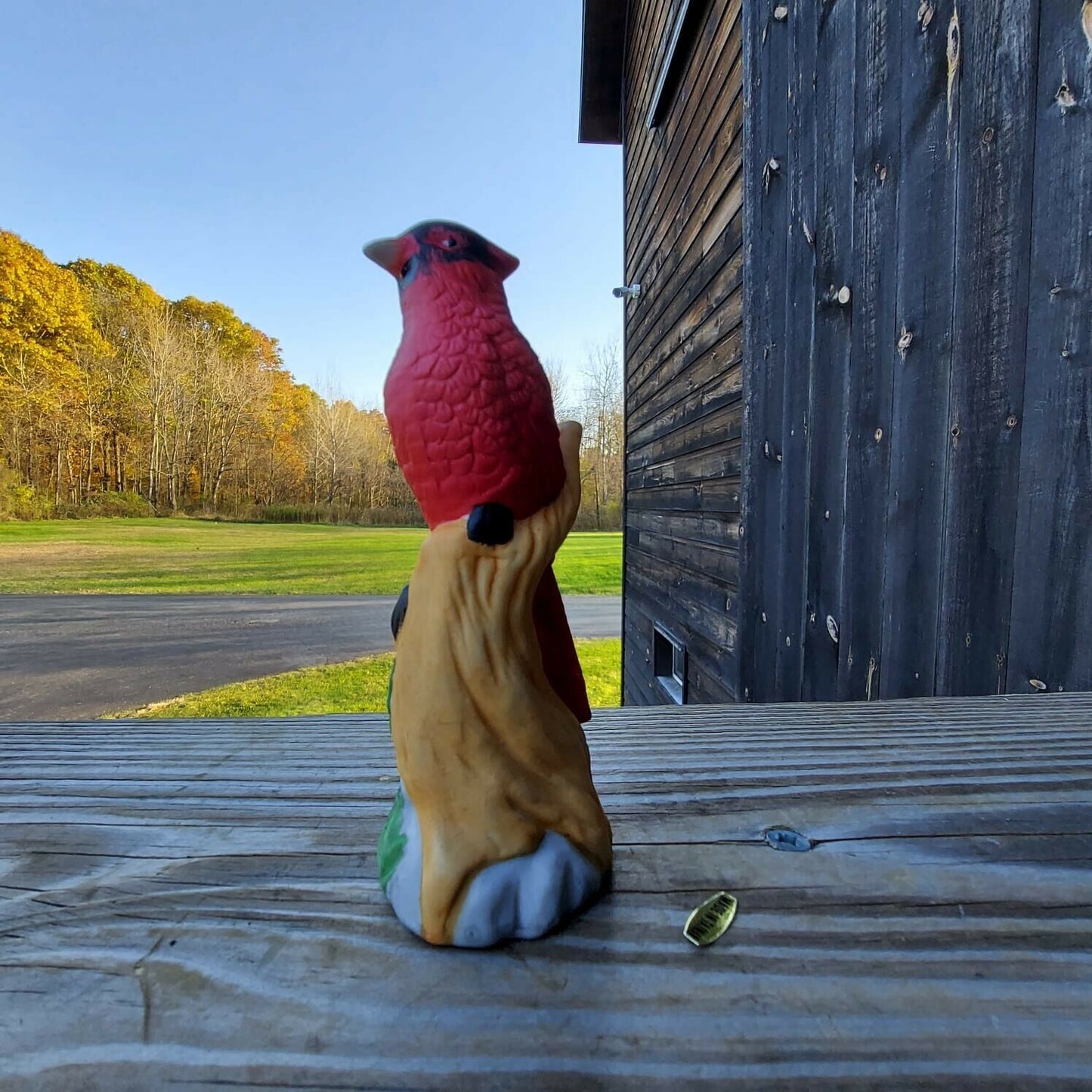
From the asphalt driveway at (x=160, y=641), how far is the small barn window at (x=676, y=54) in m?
5.61

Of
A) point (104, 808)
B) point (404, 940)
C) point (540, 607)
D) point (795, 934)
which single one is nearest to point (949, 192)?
point (540, 607)

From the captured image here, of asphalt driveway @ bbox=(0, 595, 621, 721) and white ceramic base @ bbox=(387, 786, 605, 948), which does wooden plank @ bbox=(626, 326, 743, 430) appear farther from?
asphalt driveway @ bbox=(0, 595, 621, 721)

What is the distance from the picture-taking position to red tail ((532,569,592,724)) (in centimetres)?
68

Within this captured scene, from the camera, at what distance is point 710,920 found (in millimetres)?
577

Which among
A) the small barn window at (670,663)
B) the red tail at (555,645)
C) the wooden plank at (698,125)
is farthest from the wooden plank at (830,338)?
the small barn window at (670,663)

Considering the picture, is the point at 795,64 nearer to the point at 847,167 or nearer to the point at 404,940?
the point at 847,167

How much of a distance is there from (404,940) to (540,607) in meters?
0.34

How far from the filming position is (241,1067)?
17.0 inches

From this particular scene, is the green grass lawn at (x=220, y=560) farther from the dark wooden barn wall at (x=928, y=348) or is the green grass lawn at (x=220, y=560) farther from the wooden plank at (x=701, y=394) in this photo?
the dark wooden barn wall at (x=928, y=348)

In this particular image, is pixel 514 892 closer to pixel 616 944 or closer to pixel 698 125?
pixel 616 944

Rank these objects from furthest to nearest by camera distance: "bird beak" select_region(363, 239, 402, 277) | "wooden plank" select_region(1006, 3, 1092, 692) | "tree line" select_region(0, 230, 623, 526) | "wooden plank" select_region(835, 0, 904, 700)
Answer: "tree line" select_region(0, 230, 623, 526) < "wooden plank" select_region(835, 0, 904, 700) < "wooden plank" select_region(1006, 3, 1092, 692) < "bird beak" select_region(363, 239, 402, 277)

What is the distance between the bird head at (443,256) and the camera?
0.64 meters

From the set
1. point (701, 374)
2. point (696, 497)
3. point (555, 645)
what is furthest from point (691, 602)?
point (555, 645)

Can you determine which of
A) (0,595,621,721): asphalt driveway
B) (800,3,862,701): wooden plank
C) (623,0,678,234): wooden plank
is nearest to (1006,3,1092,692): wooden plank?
(800,3,862,701): wooden plank
